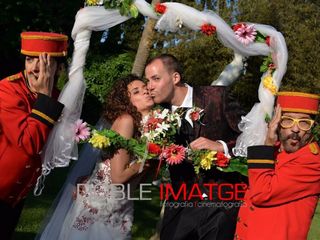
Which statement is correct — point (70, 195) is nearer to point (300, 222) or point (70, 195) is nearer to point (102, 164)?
point (102, 164)

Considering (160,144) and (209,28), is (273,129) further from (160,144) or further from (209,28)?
(209,28)

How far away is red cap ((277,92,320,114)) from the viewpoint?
3.97 m

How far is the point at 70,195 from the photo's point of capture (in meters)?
5.29

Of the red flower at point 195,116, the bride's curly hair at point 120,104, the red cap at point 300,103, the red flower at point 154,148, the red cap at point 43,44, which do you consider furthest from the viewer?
the bride's curly hair at point 120,104

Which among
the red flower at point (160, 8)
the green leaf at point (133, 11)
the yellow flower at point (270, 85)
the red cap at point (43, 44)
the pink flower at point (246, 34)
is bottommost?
the yellow flower at point (270, 85)

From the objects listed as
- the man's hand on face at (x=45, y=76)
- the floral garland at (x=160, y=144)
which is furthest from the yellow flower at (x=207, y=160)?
Result: the man's hand on face at (x=45, y=76)

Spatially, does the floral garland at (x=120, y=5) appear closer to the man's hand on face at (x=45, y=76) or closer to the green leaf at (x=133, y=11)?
the green leaf at (x=133, y=11)

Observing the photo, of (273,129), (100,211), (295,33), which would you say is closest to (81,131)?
(100,211)

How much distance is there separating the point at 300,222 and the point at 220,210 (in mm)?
843

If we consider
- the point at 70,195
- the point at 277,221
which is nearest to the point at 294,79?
the point at 70,195

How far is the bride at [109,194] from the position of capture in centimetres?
481

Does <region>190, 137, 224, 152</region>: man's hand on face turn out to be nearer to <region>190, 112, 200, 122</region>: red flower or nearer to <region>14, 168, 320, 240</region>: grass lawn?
<region>190, 112, 200, 122</region>: red flower

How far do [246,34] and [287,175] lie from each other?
4.01 ft

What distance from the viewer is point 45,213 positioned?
8.98 meters
